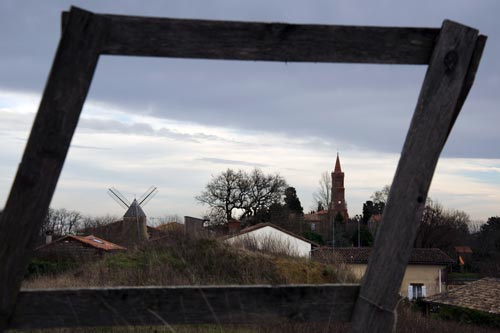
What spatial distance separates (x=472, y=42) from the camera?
2.17 metres

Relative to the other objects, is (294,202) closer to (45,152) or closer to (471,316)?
(471,316)

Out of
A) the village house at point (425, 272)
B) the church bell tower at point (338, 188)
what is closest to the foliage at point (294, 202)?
the village house at point (425, 272)

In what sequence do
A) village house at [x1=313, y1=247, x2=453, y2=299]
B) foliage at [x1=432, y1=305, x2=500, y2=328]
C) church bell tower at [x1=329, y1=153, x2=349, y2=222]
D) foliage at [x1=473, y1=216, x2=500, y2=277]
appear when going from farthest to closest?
church bell tower at [x1=329, y1=153, x2=349, y2=222], foliage at [x1=473, y1=216, x2=500, y2=277], village house at [x1=313, y1=247, x2=453, y2=299], foliage at [x1=432, y1=305, x2=500, y2=328]

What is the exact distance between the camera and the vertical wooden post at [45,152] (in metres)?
1.95

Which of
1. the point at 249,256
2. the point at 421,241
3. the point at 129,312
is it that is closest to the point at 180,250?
the point at 249,256

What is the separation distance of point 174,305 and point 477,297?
38273 mm

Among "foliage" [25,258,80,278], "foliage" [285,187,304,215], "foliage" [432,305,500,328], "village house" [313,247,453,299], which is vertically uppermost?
"foliage" [285,187,304,215]

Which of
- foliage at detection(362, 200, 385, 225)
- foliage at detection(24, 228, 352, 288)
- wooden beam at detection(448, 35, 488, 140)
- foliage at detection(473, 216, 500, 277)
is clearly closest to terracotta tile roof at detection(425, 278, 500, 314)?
foliage at detection(473, 216, 500, 277)

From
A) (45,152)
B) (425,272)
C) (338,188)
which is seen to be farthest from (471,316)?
(338,188)

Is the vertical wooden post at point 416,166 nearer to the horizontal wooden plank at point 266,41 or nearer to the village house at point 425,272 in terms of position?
the horizontal wooden plank at point 266,41

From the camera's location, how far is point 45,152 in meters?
1.96

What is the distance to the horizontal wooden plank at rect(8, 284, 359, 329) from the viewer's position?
2.02 meters

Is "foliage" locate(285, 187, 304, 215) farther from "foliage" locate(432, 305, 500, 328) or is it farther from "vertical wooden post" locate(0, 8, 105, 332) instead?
"vertical wooden post" locate(0, 8, 105, 332)

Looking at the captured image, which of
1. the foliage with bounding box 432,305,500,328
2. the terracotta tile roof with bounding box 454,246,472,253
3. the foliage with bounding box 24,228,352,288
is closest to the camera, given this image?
the foliage with bounding box 24,228,352,288
